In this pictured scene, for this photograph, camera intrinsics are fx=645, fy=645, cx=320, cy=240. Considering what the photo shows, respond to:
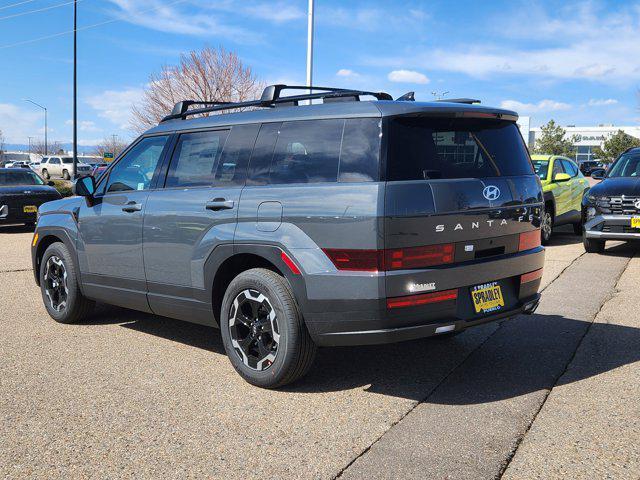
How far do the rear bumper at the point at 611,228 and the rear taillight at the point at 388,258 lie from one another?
23.8ft

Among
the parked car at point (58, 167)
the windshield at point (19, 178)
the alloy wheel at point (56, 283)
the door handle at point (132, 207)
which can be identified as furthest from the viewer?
the parked car at point (58, 167)

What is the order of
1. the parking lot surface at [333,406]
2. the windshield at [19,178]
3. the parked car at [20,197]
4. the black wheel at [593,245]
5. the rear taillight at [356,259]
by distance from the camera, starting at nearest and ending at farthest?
the parking lot surface at [333,406] → the rear taillight at [356,259] → the black wheel at [593,245] → the parked car at [20,197] → the windshield at [19,178]

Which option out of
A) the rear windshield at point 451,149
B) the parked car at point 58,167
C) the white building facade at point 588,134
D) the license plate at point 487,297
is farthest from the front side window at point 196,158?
the white building facade at point 588,134

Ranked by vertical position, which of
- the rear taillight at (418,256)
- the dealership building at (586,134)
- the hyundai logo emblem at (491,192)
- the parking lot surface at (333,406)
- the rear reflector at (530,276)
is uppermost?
the dealership building at (586,134)

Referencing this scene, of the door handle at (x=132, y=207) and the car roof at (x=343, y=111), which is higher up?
the car roof at (x=343, y=111)

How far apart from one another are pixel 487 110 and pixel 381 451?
2.39 meters

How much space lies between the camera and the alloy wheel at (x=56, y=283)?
6203 mm

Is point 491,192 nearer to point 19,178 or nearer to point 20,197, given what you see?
point 20,197

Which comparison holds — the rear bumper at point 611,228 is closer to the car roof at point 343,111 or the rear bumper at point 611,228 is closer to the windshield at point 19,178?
the car roof at point 343,111

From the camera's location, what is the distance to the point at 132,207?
5297 millimetres

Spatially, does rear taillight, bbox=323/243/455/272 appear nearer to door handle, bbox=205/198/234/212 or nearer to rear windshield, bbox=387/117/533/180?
rear windshield, bbox=387/117/533/180

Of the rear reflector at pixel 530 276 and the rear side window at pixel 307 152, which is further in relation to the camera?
the rear reflector at pixel 530 276

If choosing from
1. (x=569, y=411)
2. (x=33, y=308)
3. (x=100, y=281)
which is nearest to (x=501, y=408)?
(x=569, y=411)

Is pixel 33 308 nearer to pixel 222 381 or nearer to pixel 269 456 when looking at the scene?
pixel 222 381
